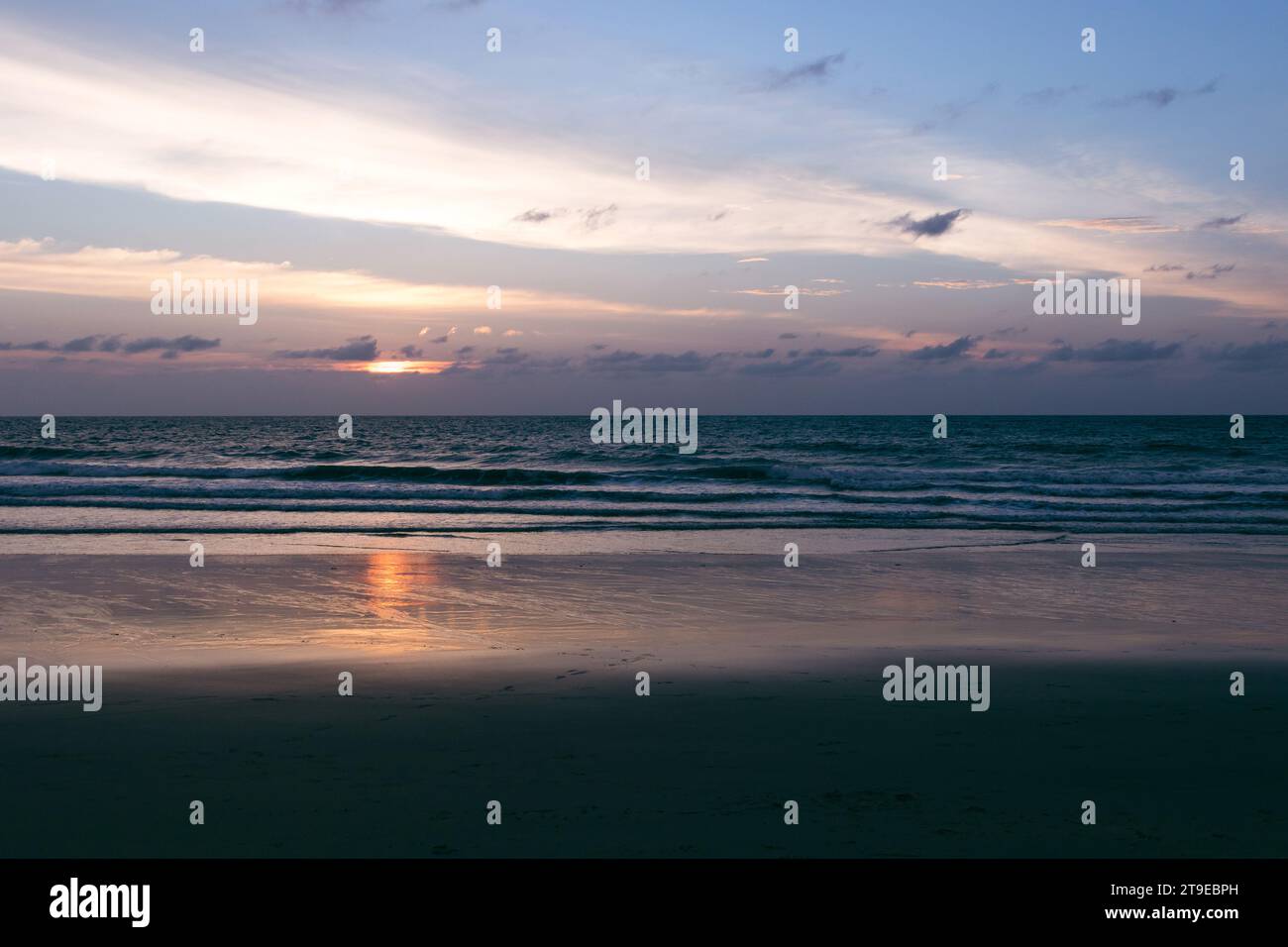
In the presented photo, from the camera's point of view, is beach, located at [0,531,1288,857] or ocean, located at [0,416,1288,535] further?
ocean, located at [0,416,1288,535]

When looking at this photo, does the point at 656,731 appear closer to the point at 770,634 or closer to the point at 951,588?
the point at 770,634

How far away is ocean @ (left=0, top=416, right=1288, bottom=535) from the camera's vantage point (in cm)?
2412

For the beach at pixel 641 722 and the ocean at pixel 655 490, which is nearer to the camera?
the beach at pixel 641 722

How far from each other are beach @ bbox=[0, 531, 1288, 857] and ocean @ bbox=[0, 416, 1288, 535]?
34.8 ft

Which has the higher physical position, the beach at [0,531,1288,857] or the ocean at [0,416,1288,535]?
the ocean at [0,416,1288,535]

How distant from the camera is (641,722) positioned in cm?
702

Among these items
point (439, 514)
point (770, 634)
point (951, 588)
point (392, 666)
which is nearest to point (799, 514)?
point (439, 514)

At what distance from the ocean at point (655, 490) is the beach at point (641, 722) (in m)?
10.6

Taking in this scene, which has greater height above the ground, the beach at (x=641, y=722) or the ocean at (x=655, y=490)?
the ocean at (x=655, y=490)

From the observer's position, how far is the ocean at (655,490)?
2412 centimetres

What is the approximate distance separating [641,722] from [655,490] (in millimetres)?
26007

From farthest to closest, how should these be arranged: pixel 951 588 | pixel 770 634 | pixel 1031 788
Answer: pixel 951 588 → pixel 770 634 → pixel 1031 788
